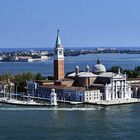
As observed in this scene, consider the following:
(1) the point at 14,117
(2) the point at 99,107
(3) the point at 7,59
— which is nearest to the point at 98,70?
(2) the point at 99,107

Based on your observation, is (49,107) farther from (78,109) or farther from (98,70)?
(98,70)

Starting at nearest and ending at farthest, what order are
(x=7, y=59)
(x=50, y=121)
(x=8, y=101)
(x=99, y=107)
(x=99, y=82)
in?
(x=50, y=121) → (x=99, y=107) → (x=8, y=101) → (x=99, y=82) → (x=7, y=59)

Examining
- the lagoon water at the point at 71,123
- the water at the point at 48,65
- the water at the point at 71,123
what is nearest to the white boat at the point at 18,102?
the lagoon water at the point at 71,123

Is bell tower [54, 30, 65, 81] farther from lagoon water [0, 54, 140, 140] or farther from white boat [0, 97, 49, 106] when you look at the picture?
lagoon water [0, 54, 140, 140]

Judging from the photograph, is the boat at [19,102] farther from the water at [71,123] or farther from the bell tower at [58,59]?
the bell tower at [58,59]

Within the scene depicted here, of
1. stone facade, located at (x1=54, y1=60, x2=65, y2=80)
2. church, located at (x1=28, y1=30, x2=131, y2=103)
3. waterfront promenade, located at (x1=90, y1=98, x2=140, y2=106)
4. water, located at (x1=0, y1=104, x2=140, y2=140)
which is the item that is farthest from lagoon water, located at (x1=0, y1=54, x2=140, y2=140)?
stone facade, located at (x1=54, y1=60, x2=65, y2=80)
